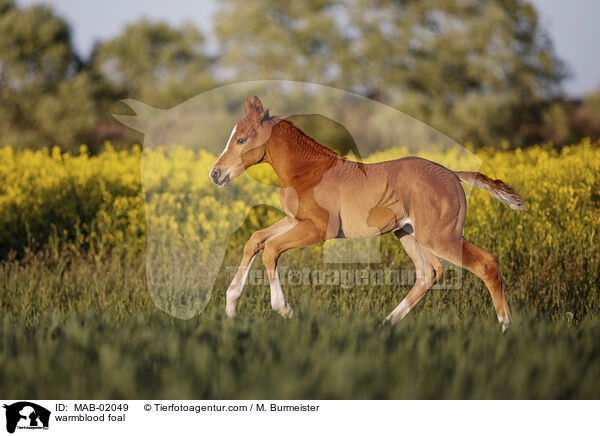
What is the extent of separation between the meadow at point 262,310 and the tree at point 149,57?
568 inches

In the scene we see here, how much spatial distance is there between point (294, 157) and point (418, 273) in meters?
1.32

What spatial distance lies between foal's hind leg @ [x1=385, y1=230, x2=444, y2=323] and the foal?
1.05ft

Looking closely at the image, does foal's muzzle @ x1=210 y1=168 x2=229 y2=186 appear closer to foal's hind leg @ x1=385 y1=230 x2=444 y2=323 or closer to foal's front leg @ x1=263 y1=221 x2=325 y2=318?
foal's front leg @ x1=263 y1=221 x2=325 y2=318

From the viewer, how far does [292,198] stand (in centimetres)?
381

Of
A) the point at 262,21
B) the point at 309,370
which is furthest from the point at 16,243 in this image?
the point at 262,21

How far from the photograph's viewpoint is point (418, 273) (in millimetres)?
4133

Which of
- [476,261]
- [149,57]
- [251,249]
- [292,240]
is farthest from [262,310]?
[149,57]

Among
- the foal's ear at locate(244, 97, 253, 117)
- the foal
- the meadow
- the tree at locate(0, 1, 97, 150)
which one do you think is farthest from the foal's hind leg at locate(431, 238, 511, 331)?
the tree at locate(0, 1, 97, 150)

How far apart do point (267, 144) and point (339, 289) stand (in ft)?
7.55

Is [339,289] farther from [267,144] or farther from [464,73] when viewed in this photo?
[464,73]

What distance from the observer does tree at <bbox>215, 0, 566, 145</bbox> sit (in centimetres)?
1551

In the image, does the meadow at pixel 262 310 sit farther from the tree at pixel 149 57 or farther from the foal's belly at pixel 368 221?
the tree at pixel 149 57
